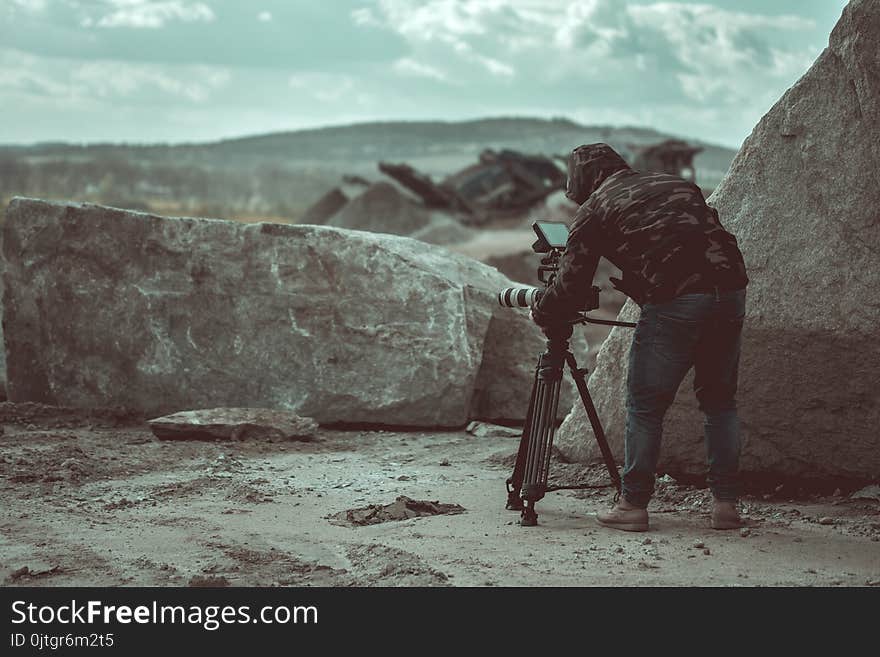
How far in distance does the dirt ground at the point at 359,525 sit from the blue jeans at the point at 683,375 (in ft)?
0.85

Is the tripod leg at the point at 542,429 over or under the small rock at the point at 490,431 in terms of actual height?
over

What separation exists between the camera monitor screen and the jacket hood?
0.72ft

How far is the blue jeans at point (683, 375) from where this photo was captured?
484cm

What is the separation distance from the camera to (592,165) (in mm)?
5020

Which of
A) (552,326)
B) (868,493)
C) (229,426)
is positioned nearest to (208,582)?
(552,326)

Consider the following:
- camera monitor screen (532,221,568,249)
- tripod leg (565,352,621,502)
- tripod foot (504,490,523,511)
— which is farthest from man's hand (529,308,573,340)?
tripod foot (504,490,523,511)

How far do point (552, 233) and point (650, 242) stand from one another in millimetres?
566

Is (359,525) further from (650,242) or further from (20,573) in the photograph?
(650,242)

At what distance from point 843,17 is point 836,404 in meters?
1.82

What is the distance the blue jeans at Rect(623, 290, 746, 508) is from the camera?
4.84 m

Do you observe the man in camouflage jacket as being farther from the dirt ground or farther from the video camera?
the dirt ground

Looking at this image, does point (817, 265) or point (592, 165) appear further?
point (817, 265)

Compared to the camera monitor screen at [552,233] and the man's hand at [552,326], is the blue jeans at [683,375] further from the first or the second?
the camera monitor screen at [552,233]

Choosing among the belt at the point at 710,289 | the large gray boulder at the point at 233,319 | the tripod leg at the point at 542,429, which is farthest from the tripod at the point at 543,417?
the large gray boulder at the point at 233,319
